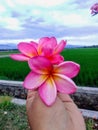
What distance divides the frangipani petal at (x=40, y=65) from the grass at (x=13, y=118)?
3138 millimetres

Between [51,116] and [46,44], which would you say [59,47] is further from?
[51,116]

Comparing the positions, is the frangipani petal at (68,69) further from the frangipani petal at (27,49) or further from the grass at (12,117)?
the grass at (12,117)

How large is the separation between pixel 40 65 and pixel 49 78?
4 centimetres

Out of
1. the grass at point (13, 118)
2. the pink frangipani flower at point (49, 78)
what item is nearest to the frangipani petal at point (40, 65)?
the pink frangipani flower at point (49, 78)

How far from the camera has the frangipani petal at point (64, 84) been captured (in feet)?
2.68

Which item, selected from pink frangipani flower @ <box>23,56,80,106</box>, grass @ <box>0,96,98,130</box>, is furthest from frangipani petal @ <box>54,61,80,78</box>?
grass @ <box>0,96,98,130</box>

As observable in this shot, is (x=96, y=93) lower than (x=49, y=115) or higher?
lower

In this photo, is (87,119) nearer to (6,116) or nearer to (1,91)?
(6,116)

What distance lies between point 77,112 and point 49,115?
74mm

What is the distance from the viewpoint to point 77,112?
0.88 metres

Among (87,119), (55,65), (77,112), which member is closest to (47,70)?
(55,65)

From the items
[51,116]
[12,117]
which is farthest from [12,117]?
[51,116]

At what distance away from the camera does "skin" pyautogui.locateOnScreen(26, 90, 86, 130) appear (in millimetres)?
838

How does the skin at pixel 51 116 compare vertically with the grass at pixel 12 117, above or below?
above
